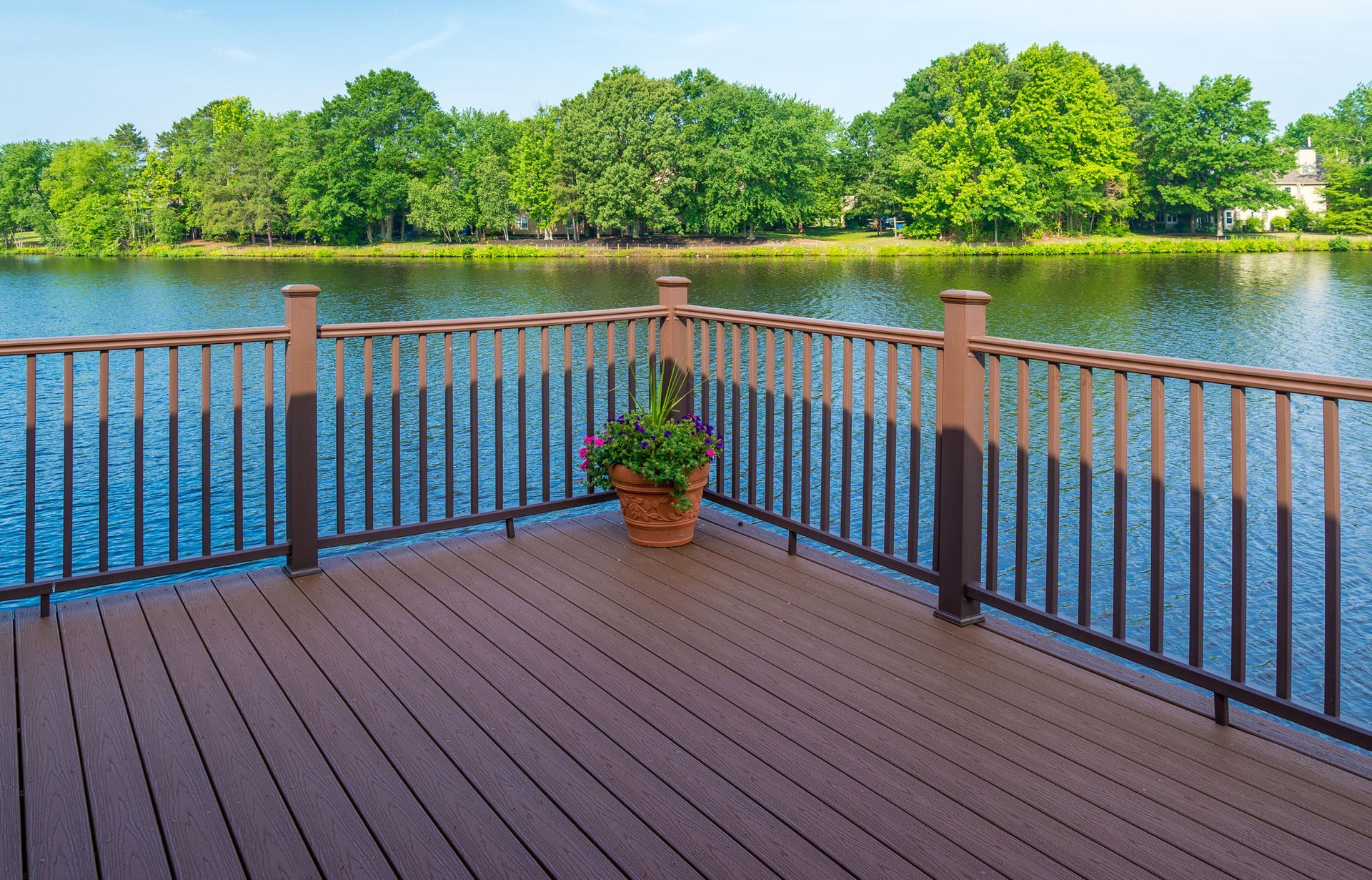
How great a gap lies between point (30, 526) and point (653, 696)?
7.22 feet

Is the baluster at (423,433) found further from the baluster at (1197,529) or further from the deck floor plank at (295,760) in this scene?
the baluster at (1197,529)

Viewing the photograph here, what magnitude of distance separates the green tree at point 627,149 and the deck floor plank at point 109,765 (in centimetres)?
4646

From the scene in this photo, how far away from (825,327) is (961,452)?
0.80 meters

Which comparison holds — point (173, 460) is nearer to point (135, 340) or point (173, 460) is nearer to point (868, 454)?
point (135, 340)

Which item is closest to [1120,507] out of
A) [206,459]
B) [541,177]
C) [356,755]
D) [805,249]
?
[356,755]

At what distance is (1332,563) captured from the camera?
229 cm

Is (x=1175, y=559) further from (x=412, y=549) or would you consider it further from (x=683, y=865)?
(x=683, y=865)

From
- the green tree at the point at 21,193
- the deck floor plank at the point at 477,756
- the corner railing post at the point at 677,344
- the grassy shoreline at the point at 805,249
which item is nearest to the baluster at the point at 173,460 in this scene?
the deck floor plank at the point at 477,756

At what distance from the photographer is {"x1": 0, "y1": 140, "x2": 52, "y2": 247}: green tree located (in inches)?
2311

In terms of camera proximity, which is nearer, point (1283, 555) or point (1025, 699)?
point (1283, 555)

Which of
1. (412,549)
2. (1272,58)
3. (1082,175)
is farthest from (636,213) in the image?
(412,549)

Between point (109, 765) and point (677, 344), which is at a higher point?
point (677, 344)

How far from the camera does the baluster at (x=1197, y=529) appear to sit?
252cm

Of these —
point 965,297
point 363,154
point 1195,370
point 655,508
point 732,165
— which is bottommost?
point 655,508
